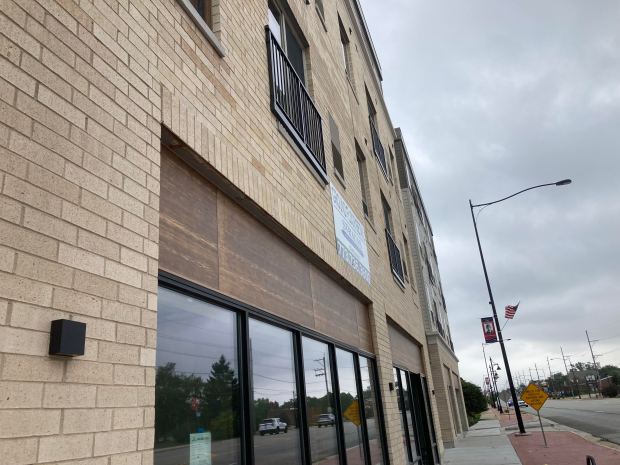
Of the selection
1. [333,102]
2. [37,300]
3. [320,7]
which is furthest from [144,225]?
[320,7]

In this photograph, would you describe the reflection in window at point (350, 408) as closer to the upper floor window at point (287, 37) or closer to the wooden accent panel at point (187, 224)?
the wooden accent panel at point (187, 224)

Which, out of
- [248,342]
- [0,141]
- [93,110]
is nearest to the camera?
[0,141]

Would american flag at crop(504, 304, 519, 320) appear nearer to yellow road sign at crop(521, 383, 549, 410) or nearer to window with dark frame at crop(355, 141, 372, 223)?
yellow road sign at crop(521, 383, 549, 410)

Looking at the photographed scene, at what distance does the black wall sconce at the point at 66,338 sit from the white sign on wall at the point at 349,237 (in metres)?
5.23

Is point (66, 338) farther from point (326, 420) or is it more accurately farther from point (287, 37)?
point (287, 37)

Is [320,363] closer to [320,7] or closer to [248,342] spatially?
[248,342]

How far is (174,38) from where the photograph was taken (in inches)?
151

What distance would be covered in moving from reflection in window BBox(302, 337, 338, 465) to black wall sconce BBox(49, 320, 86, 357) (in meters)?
3.70

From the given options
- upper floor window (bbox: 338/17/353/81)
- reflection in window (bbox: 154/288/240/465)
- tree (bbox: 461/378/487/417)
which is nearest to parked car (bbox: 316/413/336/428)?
reflection in window (bbox: 154/288/240/465)

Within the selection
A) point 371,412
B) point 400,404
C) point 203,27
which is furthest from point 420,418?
point 203,27

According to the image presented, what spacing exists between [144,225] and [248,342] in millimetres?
1762

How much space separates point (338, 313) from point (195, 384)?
4085mm

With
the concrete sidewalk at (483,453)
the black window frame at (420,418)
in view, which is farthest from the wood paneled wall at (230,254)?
the concrete sidewalk at (483,453)

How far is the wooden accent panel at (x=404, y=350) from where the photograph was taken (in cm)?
1151
